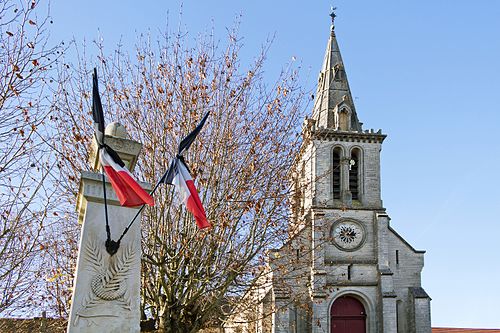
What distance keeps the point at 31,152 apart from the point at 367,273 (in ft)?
89.2

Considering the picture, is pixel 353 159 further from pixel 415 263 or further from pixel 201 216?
pixel 201 216

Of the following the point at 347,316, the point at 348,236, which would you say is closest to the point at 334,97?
the point at 348,236

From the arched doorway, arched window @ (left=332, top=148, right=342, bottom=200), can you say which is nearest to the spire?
arched window @ (left=332, top=148, right=342, bottom=200)

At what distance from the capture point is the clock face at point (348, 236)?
35344mm

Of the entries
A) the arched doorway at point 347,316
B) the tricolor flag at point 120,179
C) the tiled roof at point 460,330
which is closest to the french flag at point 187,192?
the tricolor flag at point 120,179

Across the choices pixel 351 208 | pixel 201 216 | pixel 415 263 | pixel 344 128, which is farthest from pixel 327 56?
pixel 201 216

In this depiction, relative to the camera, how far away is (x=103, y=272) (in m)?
6.37

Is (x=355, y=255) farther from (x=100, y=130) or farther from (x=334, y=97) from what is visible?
(x=100, y=130)

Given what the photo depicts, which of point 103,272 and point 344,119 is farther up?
point 344,119

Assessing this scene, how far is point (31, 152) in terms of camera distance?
1067 centimetres

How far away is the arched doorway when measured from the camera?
34.3 meters

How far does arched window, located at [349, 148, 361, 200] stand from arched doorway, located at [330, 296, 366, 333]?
242 inches

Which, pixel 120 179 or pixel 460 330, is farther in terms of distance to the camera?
pixel 460 330

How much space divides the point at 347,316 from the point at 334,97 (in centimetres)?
1373
